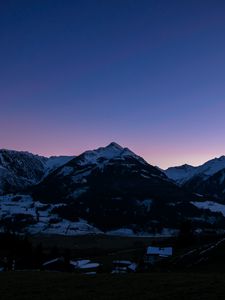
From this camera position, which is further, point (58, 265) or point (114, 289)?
point (58, 265)

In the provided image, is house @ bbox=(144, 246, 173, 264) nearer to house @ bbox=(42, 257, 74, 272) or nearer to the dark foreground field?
house @ bbox=(42, 257, 74, 272)

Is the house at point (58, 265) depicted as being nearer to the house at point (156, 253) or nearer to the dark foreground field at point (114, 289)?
the house at point (156, 253)

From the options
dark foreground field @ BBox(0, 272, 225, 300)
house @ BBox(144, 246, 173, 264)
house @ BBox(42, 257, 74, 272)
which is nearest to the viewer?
dark foreground field @ BBox(0, 272, 225, 300)

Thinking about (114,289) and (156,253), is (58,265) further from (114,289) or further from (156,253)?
(114,289)

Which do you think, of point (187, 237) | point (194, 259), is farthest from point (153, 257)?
point (194, 259)

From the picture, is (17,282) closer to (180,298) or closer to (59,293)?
(59,293)

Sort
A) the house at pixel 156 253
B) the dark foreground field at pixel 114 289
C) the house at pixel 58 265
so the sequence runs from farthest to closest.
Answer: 1. the house at pixel 156 253
2. the house at pixel 58 265
3. the dark foreground field at pixel 114 289

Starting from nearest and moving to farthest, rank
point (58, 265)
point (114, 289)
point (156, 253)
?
point (114, 289) < point (58, 265) < point (156, 253)

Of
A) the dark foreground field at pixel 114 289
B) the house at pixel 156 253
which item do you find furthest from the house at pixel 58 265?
the dark foreground field at pixel 114 289

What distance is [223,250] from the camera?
333 feet

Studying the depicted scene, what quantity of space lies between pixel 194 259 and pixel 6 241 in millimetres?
99012

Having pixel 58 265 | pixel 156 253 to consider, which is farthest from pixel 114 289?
pixel 156 253

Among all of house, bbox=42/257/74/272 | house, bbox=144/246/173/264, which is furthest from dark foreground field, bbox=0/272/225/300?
house, bbox=144/246/173/264

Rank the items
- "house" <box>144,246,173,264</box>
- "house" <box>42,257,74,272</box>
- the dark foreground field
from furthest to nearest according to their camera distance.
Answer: "house" <box>144,246,173,264</box>
"house" <box>42,257,74,272</box>
the dark foreground field
